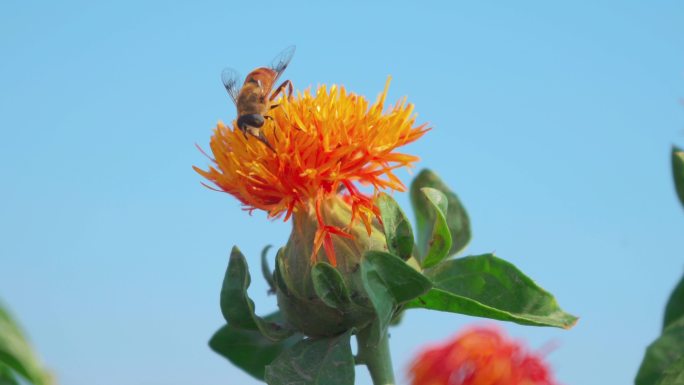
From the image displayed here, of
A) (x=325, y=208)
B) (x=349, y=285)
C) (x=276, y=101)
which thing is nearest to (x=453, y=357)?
(x=349, y=285)

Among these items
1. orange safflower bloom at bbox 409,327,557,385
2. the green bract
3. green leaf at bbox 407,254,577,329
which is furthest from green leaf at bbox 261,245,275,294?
orange safflower bloom at bbox 409,327,557,385

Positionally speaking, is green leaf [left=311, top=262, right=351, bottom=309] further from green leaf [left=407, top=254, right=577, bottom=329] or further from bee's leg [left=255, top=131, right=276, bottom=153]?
bee's leg [left=255, top=131, right=276, bottom=153]

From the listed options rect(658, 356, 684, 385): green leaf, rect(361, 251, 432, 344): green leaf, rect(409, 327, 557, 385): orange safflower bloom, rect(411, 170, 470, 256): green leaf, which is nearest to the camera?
rect(409, 327, 557, 385): orange safflower bloom

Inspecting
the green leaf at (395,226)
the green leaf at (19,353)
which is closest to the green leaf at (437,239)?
the green leaf at (395,226)

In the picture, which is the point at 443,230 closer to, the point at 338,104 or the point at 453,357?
the point at 338,104

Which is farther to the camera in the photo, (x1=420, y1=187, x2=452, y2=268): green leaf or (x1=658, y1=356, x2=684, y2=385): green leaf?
(x1=420, y1=187, x2=452, y2=268): green leaf

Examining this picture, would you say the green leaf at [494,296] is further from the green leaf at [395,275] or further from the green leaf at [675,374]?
the green leaf at [675,374]
